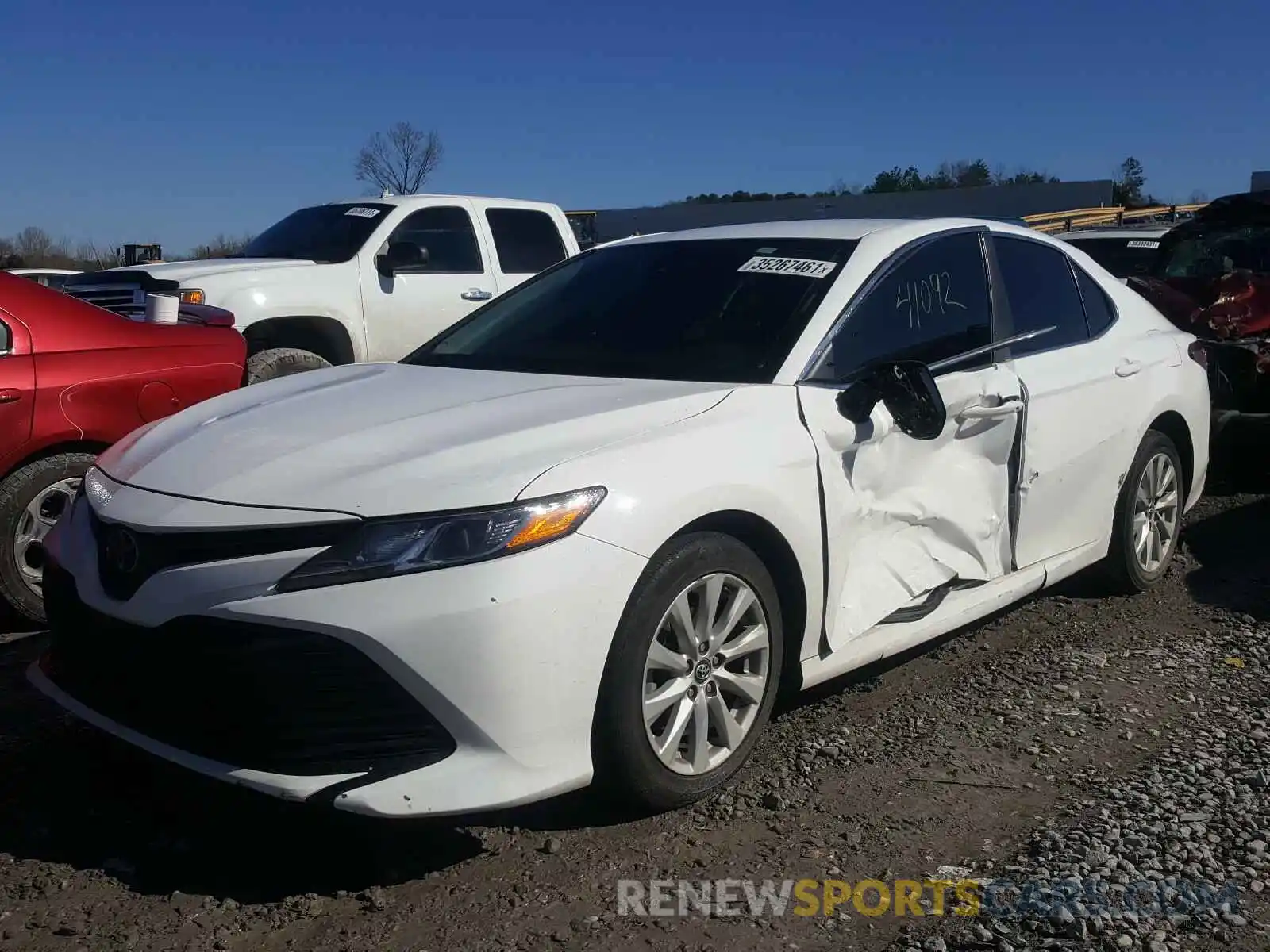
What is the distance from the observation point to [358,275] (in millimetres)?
8977

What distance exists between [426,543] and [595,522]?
1.35 ft

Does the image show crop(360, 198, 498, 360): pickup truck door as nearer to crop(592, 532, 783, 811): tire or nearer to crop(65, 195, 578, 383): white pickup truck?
crop(65, 195, 578, 383): white pickup truck

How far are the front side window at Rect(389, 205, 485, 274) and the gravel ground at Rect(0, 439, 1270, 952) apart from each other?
5.70 m

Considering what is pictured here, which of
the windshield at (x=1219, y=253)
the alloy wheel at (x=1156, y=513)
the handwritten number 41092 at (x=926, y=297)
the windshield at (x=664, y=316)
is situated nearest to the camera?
the windshield at (x=664, y=316)

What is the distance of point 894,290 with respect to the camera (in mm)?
4211

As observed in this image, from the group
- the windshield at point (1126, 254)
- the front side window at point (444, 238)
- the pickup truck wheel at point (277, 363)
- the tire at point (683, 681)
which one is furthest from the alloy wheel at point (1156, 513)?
the front side window at point (444, 238)

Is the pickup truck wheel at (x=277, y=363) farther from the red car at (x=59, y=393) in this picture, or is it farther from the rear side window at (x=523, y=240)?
the rear side window at (x=523, y=240)

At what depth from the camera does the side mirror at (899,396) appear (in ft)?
12.4

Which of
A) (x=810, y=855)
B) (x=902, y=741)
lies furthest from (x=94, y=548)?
(x=902, y=741)

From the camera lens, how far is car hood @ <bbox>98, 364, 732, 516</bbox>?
9.77 feet

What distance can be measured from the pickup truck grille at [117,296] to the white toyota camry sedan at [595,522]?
4.26m

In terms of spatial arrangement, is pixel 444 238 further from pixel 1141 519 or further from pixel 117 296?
pixel 1141 519

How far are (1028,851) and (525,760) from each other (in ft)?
4.36

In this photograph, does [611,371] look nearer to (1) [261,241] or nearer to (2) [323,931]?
(2) [323,931]
